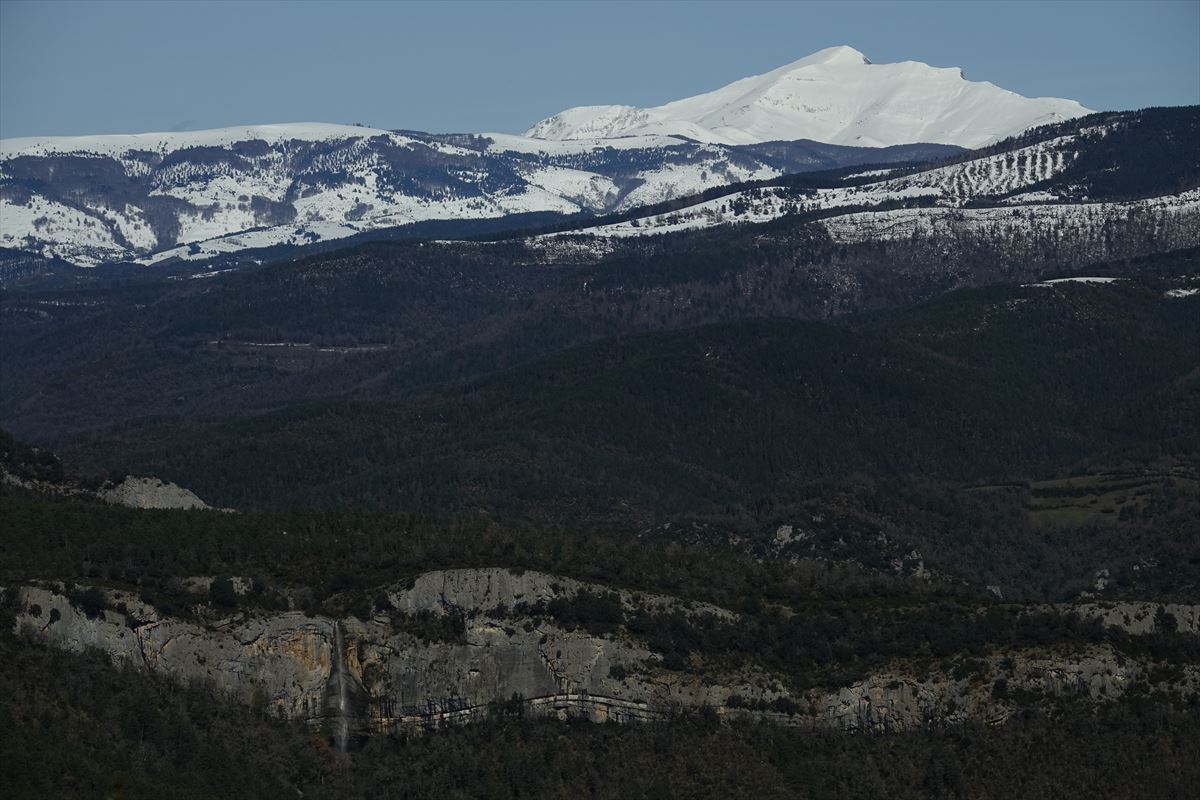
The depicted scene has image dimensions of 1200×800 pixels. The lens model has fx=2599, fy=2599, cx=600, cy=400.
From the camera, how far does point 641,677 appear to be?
440 ft

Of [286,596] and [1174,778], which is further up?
[286,596]

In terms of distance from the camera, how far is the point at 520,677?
134 meters

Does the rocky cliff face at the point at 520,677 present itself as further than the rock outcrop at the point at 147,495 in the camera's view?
No

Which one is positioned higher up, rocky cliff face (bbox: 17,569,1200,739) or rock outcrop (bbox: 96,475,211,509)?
rock outcrop (bbox: 96,475,211,509)

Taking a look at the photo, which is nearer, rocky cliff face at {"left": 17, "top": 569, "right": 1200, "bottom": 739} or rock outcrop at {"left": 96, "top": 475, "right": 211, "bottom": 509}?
rocky cliff face at {"left": 17, "top": 569, "right": 1200, "bottom": 739}

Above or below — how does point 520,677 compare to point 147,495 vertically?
below

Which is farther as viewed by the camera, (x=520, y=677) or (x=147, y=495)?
(x=147, y=495)

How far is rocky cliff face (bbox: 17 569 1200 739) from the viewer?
13162cm

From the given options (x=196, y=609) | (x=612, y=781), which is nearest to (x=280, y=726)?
(x=196, y=609)

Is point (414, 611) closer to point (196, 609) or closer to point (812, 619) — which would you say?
point (196, 609)

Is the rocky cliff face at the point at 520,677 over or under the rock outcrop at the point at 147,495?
under

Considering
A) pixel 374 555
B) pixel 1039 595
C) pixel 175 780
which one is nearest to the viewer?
pixel 175 780

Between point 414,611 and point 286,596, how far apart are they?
6749 millimetres

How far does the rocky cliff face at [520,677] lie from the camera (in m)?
132
